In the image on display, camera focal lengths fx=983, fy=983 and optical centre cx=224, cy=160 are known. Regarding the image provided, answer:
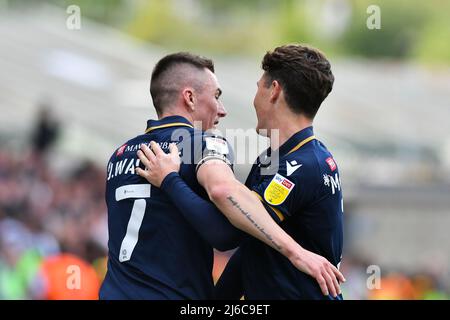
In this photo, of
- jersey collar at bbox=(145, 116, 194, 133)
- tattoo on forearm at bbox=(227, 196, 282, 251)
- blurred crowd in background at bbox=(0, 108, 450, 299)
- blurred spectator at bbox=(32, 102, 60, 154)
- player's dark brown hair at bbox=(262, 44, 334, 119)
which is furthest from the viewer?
blurred spectator at bbox=(32, 102, 60, 154)

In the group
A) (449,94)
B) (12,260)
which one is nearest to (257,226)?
(12,260)

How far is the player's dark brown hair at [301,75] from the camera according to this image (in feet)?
17.6

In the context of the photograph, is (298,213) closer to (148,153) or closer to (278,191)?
(278,191)

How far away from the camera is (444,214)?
22594mm

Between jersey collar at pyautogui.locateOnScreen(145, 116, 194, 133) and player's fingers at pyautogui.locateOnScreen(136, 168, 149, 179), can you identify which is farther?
jersey collar at pyautogui.locateOnScreen(145, 116, 194, 133)

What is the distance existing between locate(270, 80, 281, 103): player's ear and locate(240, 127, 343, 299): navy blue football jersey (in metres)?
0.24

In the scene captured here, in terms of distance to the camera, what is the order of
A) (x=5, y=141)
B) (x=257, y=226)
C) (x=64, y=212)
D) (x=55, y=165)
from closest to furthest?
(x=257, y=226), (x=64, y=212), (x=55, y=165), (x=5, y=141)

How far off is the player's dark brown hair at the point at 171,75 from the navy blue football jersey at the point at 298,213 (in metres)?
0.71

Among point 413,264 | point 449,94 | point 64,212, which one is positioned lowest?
point 413,264

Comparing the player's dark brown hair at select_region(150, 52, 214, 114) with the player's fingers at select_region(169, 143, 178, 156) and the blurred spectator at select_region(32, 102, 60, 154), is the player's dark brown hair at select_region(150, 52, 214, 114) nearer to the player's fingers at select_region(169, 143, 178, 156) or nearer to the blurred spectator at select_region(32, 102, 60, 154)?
the player's fingers at select_region(169, 143, 178, 156)

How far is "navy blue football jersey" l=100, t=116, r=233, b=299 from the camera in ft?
17.5

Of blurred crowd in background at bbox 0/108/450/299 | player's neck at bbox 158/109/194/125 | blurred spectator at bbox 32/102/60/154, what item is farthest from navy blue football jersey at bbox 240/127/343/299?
blurred spectator at bbox 32/102/60/154
